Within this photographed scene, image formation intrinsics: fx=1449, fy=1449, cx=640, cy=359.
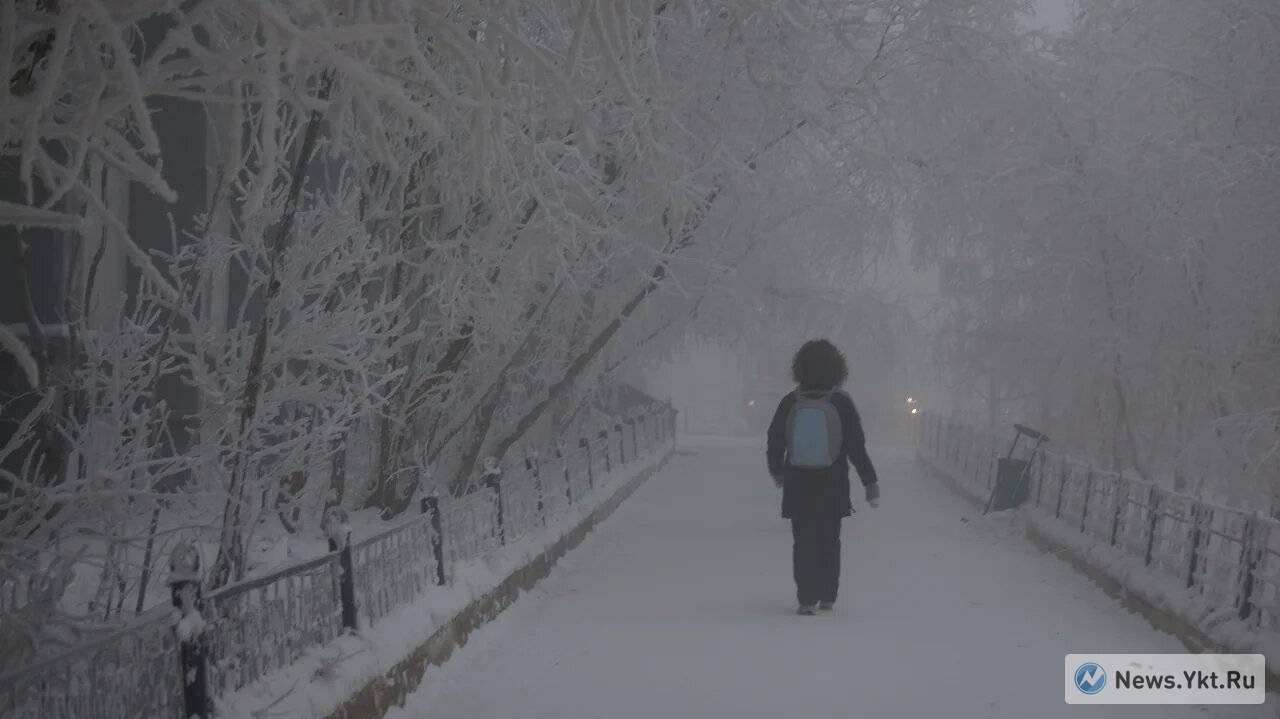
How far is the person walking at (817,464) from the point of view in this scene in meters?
9.88

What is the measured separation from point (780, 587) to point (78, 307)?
6761mm

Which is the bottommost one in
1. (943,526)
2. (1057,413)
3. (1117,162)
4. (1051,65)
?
(943,526)

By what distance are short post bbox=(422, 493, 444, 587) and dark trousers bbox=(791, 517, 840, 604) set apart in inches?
94.0

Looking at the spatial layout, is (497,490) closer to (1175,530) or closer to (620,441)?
(1175,530)

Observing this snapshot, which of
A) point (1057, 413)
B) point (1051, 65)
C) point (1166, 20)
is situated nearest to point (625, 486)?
point (1057, 413)

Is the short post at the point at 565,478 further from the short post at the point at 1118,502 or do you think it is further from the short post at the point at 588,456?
the short post at the point at 1118,502

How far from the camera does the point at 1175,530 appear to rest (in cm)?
1063

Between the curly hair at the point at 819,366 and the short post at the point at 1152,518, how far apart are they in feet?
9.58

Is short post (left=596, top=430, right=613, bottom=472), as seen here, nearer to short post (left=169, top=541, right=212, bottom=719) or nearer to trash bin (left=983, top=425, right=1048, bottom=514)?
trash bin (left=983, top=425, right=1048, bottom=514)

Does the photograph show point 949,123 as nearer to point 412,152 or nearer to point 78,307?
point 412,152

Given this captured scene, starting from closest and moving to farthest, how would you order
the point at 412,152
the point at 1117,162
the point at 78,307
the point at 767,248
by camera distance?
1. the point at 78,307
2. the point at 412,152
3. the point at 1117,162
4. the point at 767,248

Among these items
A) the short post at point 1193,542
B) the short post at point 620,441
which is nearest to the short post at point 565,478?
the short post at point 620,441

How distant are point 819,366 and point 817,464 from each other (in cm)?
70

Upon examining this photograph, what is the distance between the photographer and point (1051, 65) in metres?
18.8
